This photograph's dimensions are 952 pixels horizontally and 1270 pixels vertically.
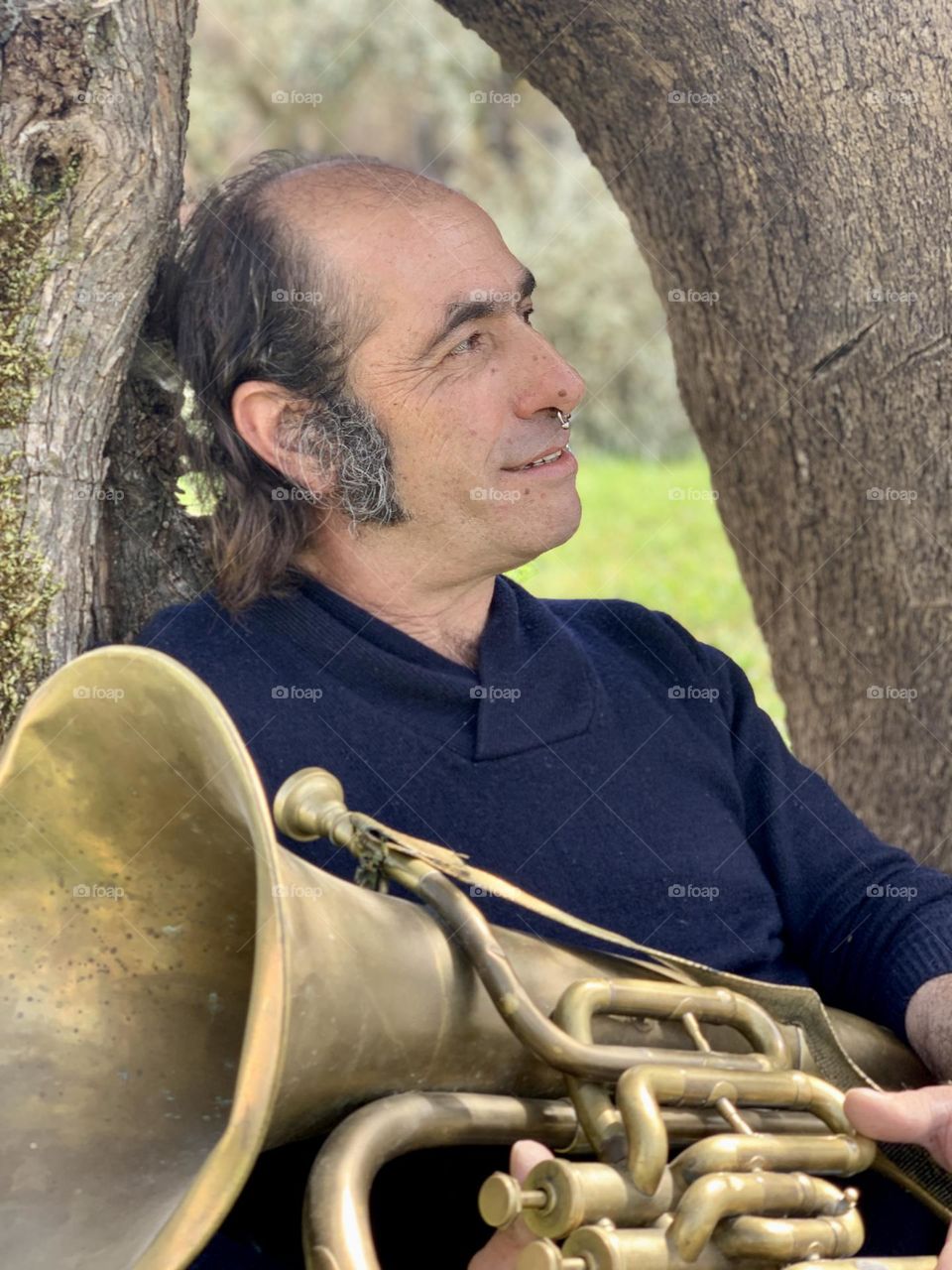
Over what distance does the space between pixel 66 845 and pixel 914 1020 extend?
49.8 inches

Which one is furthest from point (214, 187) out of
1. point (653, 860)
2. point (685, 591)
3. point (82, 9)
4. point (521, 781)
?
point (685, 591)

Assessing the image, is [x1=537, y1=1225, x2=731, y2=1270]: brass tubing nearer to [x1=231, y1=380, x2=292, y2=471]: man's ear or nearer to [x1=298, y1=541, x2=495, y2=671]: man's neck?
[x1=298, y1=541, x2=495, y2=671]: man's neck

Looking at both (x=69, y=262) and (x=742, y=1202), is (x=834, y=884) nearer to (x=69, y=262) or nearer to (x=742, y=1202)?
(x=742, y=1202)

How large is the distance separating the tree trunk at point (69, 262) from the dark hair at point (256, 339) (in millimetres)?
137

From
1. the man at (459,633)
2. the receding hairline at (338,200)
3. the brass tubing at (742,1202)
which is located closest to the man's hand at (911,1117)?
the brass tubing at (742,1202)

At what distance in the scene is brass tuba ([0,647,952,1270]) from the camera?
150 centimetres

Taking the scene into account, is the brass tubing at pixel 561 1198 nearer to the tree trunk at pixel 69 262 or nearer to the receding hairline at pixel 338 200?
the tree trunk at pixel 69 262

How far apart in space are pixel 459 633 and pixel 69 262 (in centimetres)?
82

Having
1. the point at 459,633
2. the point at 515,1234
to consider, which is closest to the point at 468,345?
the point at 459,633

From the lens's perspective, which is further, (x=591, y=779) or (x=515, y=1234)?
(x=591, y=779)

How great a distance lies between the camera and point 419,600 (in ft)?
8.17

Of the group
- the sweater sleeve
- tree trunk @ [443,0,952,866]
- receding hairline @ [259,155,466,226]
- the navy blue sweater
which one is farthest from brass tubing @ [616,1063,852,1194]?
receding hairline @ [259,155,466,226]

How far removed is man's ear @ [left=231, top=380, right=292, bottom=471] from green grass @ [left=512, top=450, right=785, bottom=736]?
260cm

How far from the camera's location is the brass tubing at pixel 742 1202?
1559mm
